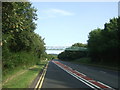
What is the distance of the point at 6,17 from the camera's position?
9.84m

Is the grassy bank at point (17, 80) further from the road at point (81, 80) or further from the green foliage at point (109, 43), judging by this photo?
the green foliage at point (109, 43)

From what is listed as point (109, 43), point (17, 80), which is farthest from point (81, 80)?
point (109, 43)

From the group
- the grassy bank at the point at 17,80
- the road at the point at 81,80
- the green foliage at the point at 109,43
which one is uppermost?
the green foliage at the point at 109,43

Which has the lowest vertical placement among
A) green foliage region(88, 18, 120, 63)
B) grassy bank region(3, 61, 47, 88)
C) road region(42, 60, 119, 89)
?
road region(42, 60, 119, 89)

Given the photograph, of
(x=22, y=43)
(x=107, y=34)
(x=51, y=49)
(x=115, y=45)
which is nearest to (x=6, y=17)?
(x=22, y=43)

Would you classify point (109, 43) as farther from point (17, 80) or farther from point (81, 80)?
point (17, 80)

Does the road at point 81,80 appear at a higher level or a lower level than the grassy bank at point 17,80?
lower

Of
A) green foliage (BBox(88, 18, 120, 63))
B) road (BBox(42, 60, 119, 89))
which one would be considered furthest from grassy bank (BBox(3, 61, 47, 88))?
green foliage (BBox(88, 18, 120, 63))

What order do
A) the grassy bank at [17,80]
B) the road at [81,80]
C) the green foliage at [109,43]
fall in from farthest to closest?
the green foliage at [109,43], the road at [81,80], the grassy bank at [17,80]

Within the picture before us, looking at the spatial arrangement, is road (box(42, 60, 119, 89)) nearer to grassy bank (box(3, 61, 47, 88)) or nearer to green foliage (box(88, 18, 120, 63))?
grassy bank (box(3, 61, 47, 88))

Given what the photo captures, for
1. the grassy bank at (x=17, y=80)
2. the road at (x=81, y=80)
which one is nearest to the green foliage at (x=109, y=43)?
the road at (x=81, y=80)

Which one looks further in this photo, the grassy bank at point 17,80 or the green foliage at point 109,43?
the green foliage at point 109,43

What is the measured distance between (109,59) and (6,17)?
5547 centimetres

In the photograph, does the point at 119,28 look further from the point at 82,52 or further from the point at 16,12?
the point at 82,52
